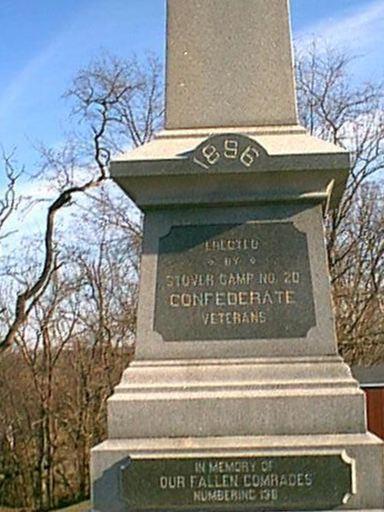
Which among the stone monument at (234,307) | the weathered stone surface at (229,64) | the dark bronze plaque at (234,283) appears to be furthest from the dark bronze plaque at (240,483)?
the weathered stone surface at (229,64)

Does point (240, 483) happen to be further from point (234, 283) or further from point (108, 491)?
point (234, 283)

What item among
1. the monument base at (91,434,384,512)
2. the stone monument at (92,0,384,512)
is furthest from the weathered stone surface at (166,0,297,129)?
the monument base at (91,434,384,512)

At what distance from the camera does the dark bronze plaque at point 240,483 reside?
486 cm

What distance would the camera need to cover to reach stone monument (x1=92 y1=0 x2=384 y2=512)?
489cm

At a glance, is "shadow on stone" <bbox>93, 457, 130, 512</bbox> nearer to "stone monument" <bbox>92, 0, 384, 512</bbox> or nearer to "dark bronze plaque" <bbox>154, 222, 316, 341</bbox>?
"stone monument" <bbox>92, 0, 384, 512</bbox>

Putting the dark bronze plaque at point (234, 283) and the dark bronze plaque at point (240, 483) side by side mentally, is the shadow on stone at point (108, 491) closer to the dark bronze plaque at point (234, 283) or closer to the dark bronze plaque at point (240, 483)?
the dark bronze plaque at point (240, 483)

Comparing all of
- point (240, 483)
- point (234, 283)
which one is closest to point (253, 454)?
point (240, 483)

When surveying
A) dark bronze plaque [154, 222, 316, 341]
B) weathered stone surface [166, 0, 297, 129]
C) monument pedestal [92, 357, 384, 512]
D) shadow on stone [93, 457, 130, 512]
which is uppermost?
weathered stone surface [166, 0, 297, 129]

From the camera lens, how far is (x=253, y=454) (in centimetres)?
489

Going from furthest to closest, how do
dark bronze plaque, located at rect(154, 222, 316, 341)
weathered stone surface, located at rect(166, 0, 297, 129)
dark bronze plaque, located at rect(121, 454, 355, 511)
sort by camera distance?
1. weathered stone surface, located at rect(166, 0, 297, 129)
2. dark bronze plaque, located at rect(154, 222, 316, 341)
3. dark bronze plaque, located at rect(121, 454, 355, 511)

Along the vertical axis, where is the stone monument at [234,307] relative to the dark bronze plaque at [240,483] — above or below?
above

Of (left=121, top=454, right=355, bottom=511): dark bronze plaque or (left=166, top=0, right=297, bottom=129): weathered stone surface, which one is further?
(left=166, top=0, right=297, bottom=129): weathered stone surface

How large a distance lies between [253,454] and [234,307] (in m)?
0.88

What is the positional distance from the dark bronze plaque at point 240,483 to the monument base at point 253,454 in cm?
2
